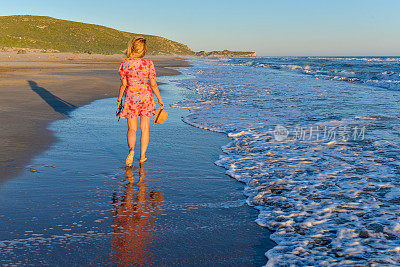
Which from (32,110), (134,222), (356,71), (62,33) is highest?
(62,33)

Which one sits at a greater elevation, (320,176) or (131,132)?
(131,132)

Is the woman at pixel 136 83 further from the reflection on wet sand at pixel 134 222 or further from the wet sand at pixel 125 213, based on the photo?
the reflection on wet sand at pixel 134 222

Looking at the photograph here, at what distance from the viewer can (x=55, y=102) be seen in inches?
418

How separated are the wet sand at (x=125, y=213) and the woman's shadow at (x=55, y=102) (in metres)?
4.01

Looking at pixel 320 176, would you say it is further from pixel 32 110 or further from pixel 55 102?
pixel 55 102

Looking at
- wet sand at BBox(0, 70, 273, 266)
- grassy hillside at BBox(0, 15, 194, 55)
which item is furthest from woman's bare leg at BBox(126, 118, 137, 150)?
grassy hillside at BBox(0, 15, 194, 55)

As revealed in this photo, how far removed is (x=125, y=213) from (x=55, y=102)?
8311mm

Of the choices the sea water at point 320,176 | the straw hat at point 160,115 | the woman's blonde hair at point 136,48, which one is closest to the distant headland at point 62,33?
the sea water at point 320,176

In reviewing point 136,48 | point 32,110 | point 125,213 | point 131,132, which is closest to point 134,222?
point 125,213

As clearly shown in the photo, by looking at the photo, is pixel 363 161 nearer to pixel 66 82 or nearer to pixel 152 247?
pixel 152 247

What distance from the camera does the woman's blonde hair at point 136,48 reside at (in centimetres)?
500

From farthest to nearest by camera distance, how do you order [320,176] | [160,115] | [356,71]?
1. [356,71]
2. [160,115]
3. [320,176]

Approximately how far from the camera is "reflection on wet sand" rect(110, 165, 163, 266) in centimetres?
263

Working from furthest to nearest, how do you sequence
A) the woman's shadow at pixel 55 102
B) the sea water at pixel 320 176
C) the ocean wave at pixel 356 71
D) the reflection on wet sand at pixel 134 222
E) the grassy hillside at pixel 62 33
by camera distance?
the grassy hillside at pixel 62 33 < the ocean wave at pixel 356 71 < the woman's shadow at pixel 55 102 < the sea water at pixel 320 176 < the reflection on wet sand at pixel 134 222
